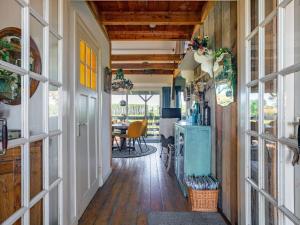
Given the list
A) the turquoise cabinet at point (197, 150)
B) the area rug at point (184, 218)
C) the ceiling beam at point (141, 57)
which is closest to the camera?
the area rug at point (184, 218)

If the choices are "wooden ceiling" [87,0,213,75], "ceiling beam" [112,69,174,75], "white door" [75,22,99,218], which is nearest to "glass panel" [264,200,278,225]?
"white door" [75,22,99,218]

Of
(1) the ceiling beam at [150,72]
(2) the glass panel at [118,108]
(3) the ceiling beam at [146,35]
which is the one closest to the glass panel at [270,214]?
(3) the ceiling beam at [146,35]

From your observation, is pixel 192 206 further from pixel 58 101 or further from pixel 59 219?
pixel 58 101

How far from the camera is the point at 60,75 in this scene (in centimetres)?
174

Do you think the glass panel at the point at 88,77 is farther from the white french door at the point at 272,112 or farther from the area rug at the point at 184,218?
the white french door at the point at 272,112

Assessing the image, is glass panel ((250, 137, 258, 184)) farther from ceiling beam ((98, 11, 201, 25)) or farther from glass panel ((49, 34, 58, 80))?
ceiling beam ((98, 11, 201, 25))

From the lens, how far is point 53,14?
163 centimetres

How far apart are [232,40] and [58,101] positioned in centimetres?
158

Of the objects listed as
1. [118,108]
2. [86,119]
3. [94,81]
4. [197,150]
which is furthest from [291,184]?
[118,108]

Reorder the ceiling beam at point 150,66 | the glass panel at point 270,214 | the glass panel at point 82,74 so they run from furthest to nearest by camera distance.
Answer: the ceiling beam at point 150,66, the glass panel at point 82,74, the glass panel at point 270,214

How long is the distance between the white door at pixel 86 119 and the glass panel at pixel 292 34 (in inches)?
75.8

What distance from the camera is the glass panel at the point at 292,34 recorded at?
1116mm

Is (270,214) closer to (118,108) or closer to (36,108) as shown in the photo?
(36,108)

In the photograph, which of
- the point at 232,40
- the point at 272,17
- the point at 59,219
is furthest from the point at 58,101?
the point at 232,40
